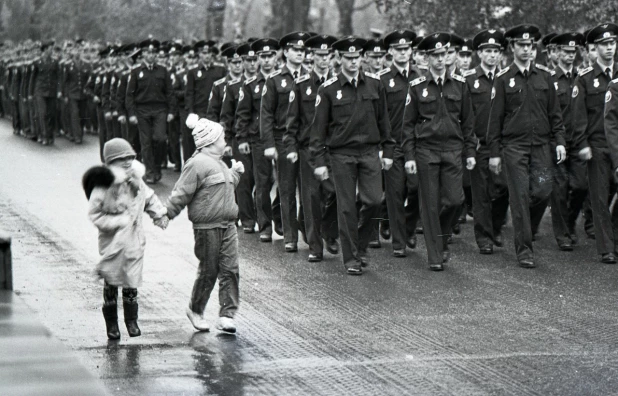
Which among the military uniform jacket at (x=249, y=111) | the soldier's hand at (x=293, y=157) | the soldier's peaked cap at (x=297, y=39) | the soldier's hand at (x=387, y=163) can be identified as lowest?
the soldier's hand at (x=387, y=163)

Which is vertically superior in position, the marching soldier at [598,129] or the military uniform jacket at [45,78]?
the military uniform jacket at [45,78]

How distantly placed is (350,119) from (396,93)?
5.72 feet

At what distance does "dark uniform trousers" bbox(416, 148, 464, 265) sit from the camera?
1321 centimetres

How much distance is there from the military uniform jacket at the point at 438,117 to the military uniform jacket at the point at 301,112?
46.3 inches

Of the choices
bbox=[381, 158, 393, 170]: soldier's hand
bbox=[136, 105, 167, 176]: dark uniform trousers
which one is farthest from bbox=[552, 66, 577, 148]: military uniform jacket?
bbox=[136, 105, 167, 176]: dark uniform trousers

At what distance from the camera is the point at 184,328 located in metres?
10.4

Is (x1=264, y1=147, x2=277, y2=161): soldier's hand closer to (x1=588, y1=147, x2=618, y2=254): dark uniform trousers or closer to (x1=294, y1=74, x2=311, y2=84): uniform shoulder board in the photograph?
(x1=294, y1=74, x2=311, y2=84): uniform shoulder board

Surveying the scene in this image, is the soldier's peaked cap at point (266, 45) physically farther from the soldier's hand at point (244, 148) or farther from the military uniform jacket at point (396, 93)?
the military uniform jacket at point (396, 93)

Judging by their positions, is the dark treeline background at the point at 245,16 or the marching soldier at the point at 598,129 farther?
the dark treeline background at the point at 245,16

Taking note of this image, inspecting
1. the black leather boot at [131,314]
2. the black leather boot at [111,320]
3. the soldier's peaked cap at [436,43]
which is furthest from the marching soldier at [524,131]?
the black leather boot at [111,320]

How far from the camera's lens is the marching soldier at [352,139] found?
509 inches

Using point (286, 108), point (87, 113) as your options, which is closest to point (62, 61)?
point (87, 113)

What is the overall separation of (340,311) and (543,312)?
1.65 metres

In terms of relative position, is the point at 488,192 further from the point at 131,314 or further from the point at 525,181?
the point at 131,314
